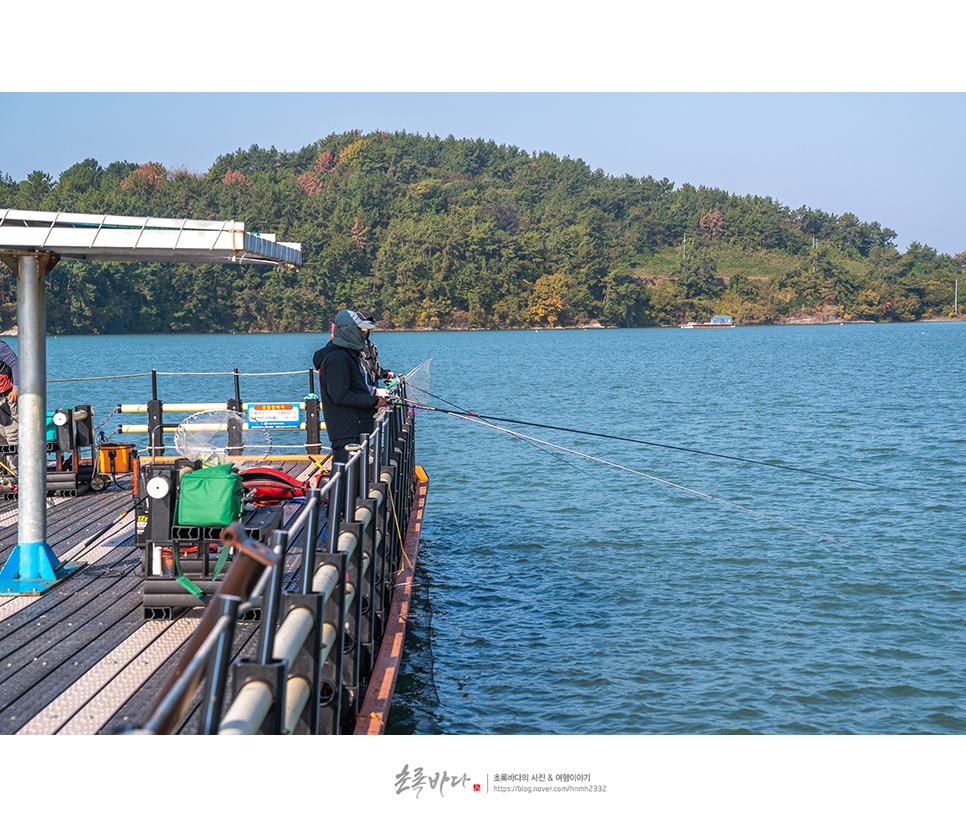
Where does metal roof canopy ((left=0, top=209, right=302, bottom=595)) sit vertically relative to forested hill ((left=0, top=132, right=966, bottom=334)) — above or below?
below

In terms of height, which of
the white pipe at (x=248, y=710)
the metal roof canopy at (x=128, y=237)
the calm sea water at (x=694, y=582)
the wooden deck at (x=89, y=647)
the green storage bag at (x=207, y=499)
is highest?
the metal roof canopy at (x=128, y=237)

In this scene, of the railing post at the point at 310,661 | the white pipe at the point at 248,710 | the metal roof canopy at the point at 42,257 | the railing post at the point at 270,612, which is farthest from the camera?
the metal roof canopy at the point at 42,257

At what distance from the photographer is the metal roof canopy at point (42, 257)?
19.8 feet

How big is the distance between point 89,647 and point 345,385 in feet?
9.69

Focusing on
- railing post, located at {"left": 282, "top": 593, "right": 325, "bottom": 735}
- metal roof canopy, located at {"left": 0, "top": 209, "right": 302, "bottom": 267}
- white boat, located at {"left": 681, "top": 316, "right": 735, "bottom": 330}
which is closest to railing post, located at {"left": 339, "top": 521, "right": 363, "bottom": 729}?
railing post, located at {"left": 282, "top": 593, "right": 325, "bottom": 735}

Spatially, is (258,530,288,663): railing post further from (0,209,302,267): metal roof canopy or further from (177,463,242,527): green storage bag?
(0,209,302,267): metal roof canopy

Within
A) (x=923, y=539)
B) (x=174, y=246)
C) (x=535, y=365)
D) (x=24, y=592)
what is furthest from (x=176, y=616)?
(x=535, y=365)

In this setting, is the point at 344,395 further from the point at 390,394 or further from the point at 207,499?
the point at 207,499

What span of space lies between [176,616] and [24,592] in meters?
1.21

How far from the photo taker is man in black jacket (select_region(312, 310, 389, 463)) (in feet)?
25.0

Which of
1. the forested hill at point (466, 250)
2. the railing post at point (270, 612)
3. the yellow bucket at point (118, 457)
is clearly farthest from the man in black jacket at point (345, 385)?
the forested hill at point (466, 250)

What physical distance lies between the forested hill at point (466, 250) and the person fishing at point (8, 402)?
101606 mm

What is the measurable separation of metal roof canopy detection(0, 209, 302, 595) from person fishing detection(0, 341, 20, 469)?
278 cm

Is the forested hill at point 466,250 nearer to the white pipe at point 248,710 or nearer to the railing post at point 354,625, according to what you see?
the railing post at point 354,625
